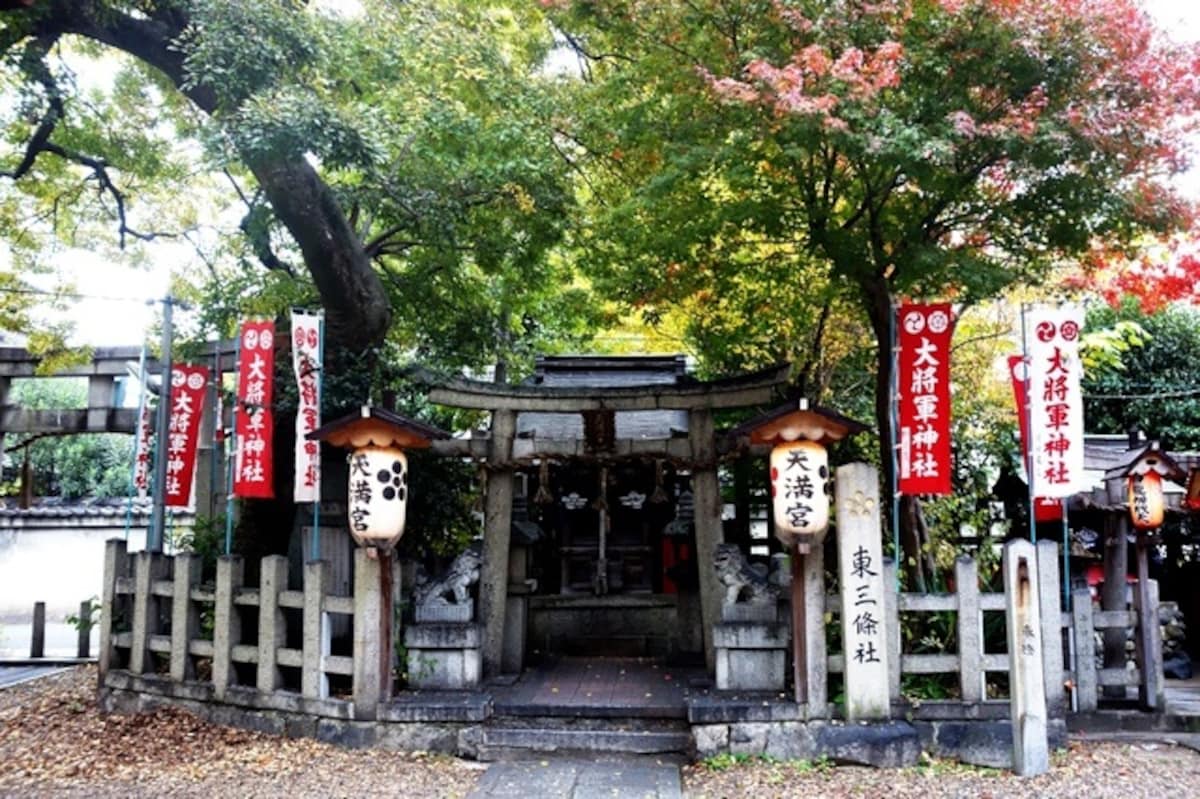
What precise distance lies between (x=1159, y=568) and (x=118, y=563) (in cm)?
1576

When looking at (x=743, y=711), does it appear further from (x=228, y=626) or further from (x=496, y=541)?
(x=228, y=626)

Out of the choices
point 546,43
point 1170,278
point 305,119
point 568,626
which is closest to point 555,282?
point 546,43

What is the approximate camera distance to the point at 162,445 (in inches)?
469

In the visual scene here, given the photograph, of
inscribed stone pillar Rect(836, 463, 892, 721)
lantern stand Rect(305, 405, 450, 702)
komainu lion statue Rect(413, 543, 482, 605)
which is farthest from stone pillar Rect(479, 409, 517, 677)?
inscribed stone pillar Rect(836, 463, 892, 721)

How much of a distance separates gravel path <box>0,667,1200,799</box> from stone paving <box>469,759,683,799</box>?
167 mm

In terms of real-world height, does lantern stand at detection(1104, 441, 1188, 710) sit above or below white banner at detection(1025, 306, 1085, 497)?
below

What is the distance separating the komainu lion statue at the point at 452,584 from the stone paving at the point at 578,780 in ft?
6.12

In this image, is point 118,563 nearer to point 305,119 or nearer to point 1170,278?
point 305,119

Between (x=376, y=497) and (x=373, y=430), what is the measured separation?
66 cm

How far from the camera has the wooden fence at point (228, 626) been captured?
826 centimetres

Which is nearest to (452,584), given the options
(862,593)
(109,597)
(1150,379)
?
(862,593)

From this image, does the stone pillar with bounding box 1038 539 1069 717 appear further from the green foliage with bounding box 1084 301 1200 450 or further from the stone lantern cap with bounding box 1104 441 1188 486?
the green foliage with bounding box 1084 301 1200 450

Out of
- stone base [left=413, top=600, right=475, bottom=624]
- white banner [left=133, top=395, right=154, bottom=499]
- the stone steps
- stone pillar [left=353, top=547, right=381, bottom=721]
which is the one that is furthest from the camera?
white banner [left=133, top=395, right=154, bottom=499]

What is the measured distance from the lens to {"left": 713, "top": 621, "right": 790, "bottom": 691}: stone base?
8.20 m
